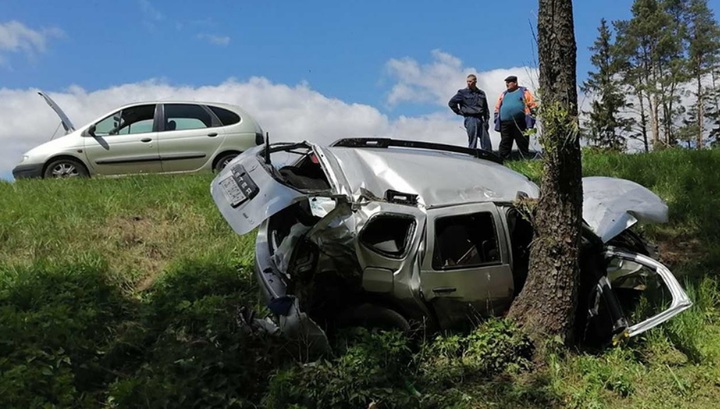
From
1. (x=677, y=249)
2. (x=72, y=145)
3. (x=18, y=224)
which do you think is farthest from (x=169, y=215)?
(x=677, y=249)

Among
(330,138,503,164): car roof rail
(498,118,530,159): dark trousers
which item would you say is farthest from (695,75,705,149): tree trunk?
(330,138,503,164): car roof rail

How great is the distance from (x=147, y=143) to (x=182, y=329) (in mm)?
5687

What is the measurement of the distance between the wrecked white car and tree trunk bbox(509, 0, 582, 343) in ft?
0.74

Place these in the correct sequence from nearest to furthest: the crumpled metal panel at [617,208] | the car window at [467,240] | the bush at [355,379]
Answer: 1. the bush at [355,379]
2. the car window at [467,240]
3. the crumpled metal panel at [617,208]

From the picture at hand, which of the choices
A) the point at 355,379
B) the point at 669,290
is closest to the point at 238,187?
the point at 355,379

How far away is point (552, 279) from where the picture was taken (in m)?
4.54

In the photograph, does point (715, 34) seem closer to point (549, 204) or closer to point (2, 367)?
point (549, 204)

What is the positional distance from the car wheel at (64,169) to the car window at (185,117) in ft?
5.10

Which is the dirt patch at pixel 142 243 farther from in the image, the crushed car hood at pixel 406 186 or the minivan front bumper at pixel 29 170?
the minivan front bumper at pixel 29 170

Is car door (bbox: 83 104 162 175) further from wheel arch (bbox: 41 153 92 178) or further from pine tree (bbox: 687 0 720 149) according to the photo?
pine tree (bbox: 687 0 720 149)

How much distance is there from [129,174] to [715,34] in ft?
96.0

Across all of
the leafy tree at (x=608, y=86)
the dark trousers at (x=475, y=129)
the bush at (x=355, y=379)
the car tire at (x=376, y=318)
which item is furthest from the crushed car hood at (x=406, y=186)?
the leafy tree at (x=608, y=86)

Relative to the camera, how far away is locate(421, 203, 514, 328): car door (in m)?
4.47

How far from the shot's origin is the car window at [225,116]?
10.2 m
